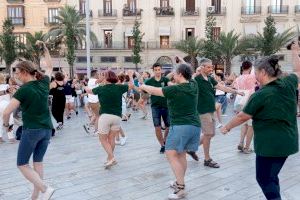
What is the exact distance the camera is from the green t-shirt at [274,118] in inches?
142

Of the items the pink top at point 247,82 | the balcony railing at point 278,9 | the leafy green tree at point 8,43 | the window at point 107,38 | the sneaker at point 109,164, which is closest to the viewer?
the sneaker at point 109,164

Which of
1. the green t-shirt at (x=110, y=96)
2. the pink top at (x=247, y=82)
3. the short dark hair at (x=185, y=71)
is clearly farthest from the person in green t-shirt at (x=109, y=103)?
the pink top at (x=247, y=82)

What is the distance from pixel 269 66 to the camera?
12.2ft

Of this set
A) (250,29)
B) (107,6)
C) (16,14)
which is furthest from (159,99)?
(16,14)

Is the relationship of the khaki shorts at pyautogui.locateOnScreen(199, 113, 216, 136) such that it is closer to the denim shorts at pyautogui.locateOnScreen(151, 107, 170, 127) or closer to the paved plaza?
the paved plaza

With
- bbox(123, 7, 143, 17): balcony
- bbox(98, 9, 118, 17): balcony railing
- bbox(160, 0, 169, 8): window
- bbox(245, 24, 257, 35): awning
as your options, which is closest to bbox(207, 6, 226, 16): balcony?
bbox(245, 24, 257, 35): awning

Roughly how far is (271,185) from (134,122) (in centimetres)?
903

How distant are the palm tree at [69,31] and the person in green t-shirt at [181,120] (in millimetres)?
29845

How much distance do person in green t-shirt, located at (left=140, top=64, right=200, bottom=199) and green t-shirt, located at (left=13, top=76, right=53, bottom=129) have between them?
120 centimetres

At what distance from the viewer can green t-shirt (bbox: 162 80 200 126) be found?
15.6ft

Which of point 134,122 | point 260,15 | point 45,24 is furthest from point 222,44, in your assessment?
point 134,122

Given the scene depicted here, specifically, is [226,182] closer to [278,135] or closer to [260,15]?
[278,135]

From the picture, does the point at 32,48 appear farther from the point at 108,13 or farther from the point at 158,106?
the point at 158,106

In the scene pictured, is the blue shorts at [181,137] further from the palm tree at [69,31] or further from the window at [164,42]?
the window at [164,42]
